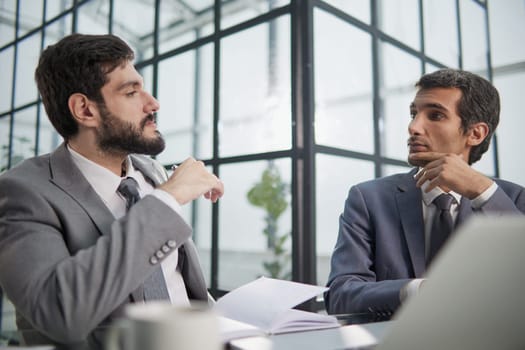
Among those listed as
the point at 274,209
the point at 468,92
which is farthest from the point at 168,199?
the point at 274,209

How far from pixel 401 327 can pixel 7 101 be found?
6546 mm

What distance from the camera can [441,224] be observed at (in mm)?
1426

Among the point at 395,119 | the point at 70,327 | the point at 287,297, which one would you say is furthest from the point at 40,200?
the point at 395,119

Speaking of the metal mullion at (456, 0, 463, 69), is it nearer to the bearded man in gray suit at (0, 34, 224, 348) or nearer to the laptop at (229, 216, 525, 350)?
the bearded man in gray suit at (0, 34, 224, 348)

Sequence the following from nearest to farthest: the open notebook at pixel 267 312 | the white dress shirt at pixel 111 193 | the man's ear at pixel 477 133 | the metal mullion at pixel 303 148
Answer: the open notebook at pixel 267 312, the white dress shirt at pixel 111 193, the man's ear at pixel 477 133, the metal mullion at pixel 303 148

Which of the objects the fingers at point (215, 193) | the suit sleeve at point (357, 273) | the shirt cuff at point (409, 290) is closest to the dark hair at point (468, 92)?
the suit sleeve at point (357, 273)

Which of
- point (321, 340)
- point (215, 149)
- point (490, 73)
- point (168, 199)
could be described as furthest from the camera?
point (490, 73)

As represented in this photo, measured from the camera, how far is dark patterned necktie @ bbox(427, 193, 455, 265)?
1404 millimetres

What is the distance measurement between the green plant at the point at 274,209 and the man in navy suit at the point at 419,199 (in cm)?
123

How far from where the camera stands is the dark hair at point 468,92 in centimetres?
159

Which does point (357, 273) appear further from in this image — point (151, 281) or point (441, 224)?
point (151, 281)

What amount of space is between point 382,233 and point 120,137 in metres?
0.93

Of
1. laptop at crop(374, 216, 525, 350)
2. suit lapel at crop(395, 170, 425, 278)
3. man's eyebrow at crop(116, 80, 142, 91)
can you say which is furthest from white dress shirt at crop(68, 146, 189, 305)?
laptop at crop(374, 216, 525, 350)

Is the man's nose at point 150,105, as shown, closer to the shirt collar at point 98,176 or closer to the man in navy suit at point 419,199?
the shirt collar at point 98,176
